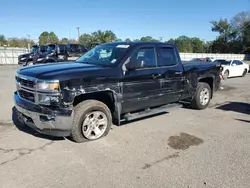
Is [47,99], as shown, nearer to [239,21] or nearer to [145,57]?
[145,57]

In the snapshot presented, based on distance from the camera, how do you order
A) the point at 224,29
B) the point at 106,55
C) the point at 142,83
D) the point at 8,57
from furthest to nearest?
the point at 224,29
the point at 8,57
the point at 106,55
the point at 142,83

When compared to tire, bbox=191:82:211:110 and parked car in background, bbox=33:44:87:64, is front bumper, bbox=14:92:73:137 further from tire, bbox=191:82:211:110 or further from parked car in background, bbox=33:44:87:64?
parked car in background, bbox=33:44:87:64

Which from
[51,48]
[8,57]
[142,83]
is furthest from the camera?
[8,57]

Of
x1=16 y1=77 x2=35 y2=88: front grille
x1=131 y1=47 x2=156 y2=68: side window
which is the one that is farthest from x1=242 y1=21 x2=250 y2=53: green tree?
x1=16 y1=77 x2=35 y2=88: front grille

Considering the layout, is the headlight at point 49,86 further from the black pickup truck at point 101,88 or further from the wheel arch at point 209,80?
the wheel arch at point 209,80

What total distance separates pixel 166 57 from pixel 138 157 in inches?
111

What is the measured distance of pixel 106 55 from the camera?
524 centimetres

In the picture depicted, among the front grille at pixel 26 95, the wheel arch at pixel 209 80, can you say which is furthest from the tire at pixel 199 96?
the front grille at pixel 26 95

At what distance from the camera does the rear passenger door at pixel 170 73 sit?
5.62m

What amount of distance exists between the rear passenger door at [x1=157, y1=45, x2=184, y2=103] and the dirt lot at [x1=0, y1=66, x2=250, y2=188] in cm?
69

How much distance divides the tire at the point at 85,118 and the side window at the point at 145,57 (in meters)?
1.22

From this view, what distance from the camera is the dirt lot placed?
10.7 feet

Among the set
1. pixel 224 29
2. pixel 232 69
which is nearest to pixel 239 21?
pixel 224 29

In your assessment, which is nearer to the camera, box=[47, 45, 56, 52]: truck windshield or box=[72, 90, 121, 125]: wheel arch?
box=[72, 90, 121, 125]: wheel arch
